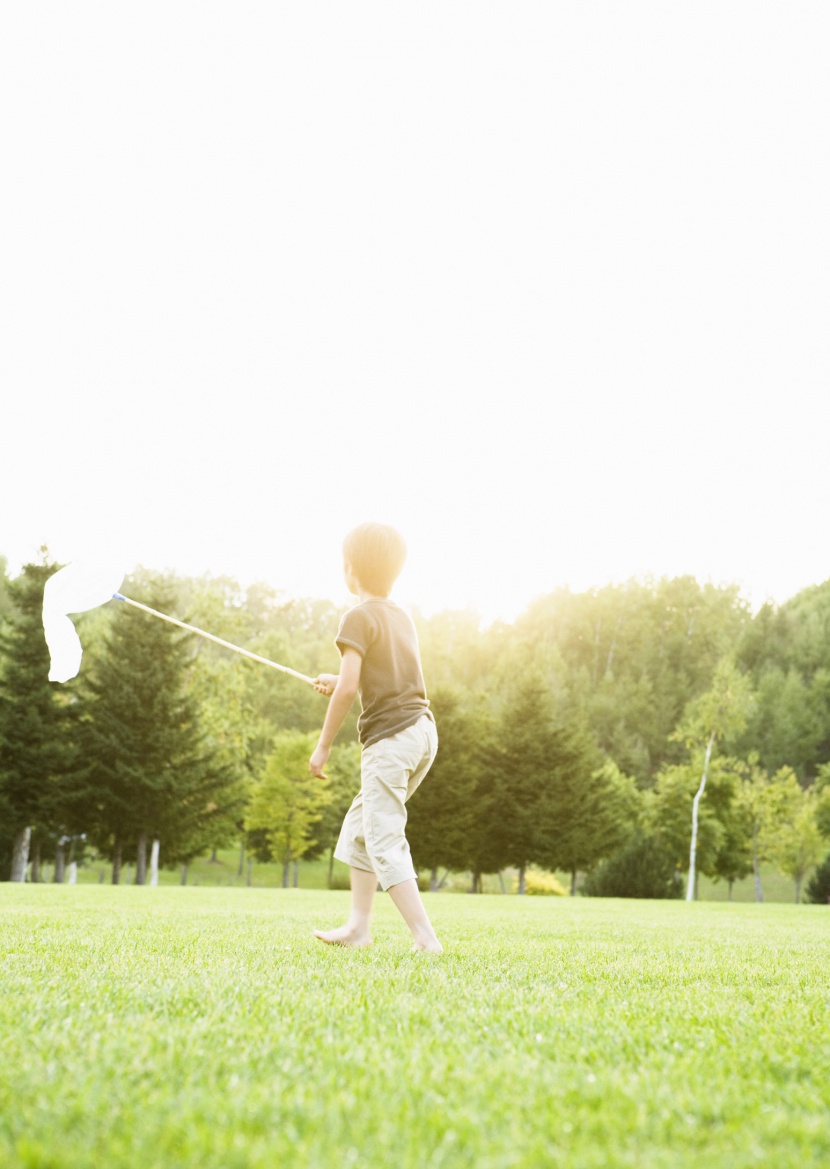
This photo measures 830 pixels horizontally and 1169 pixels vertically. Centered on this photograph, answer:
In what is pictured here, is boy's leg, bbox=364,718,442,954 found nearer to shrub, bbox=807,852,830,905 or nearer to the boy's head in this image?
the boy's head

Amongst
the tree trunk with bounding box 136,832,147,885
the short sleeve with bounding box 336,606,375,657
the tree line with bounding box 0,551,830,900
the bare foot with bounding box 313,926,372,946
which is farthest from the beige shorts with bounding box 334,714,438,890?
the tree trunk with bounding box 136,832,147,885

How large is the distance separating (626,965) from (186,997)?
266 cm

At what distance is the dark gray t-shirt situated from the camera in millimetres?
5355

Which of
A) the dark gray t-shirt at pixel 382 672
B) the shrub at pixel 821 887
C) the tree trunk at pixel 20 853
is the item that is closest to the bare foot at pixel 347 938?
the dark gray t-shirt at pixel 382 672

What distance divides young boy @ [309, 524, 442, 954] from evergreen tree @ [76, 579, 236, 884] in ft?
106

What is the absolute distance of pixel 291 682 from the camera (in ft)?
228

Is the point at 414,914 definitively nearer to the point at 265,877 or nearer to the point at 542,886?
the point at 542,886

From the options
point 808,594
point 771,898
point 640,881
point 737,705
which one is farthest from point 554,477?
point 640,881

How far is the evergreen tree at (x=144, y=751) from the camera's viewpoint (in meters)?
36.6

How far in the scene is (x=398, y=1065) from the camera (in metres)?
2.44

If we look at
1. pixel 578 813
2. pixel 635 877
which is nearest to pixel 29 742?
pixel 635 877

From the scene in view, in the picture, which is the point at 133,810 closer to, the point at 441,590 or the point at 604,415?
the point at 441,590

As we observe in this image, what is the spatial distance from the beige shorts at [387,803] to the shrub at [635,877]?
30283mm

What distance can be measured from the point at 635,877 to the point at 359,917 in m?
30.2
